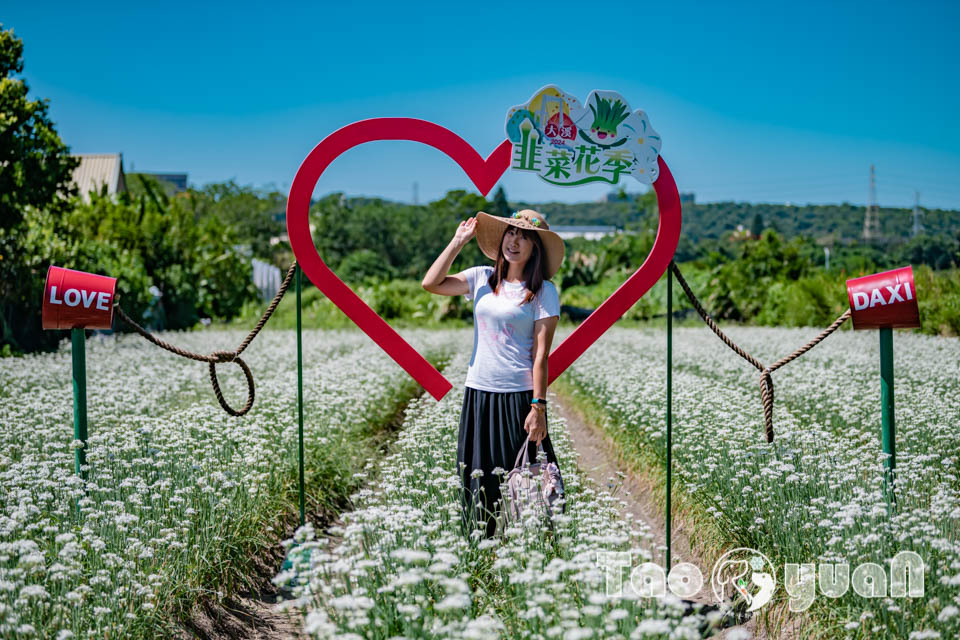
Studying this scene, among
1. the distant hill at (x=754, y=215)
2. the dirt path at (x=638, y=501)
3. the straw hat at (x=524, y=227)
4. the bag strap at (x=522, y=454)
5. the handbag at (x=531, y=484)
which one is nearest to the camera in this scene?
the dirt path at (x=638, y=501)

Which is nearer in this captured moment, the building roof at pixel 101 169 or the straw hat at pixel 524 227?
the straw hat at pixel 524 227

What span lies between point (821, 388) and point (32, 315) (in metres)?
13.7

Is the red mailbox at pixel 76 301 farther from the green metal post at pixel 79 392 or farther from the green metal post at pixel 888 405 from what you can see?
the green metal post at pixel 888 405

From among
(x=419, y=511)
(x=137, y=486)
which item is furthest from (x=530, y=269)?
(x=137, y=486)

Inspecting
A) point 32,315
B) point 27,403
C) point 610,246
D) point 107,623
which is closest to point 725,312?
point 610,246

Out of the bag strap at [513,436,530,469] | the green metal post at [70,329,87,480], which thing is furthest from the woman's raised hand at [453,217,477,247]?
the green metal post at [70,329,87,480]

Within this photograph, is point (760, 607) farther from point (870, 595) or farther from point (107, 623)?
point (107, 623)

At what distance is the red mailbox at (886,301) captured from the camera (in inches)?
153

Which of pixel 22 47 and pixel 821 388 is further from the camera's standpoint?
pixel 22 47

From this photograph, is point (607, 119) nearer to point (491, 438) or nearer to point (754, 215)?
point (491, 438)

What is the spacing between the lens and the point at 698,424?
5562mm

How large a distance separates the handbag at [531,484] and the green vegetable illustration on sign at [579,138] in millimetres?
1524

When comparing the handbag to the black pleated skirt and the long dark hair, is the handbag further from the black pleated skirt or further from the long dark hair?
the long dark hair

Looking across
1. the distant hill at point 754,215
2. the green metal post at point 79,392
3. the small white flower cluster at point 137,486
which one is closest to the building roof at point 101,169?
the distant hill at point 754,215
